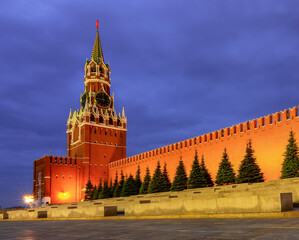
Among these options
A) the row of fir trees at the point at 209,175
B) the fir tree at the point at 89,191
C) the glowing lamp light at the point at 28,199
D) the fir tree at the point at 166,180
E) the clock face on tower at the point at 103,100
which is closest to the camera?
the row of fir trees at the point at 209,175

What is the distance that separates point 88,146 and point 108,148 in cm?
289

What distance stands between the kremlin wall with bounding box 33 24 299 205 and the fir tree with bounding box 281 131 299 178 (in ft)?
4.94

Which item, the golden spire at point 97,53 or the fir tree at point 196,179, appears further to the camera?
the golden spire at point 97,53

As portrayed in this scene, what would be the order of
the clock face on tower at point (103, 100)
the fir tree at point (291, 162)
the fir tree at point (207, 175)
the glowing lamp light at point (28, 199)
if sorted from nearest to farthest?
the fir tree at point (291, 162)
the fir tree at point (207, 175)
the glowing lamp light at point (28, 199)
the clock face on tower at point (103, 100)

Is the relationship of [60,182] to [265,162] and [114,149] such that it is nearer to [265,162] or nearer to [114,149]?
[114,149]

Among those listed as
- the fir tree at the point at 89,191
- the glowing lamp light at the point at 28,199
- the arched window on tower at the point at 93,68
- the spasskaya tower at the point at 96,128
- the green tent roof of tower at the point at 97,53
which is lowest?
the glowing lamp light at the point at 28,199

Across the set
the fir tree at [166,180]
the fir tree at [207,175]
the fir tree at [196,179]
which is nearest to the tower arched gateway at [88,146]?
the fir tree at [166,180]

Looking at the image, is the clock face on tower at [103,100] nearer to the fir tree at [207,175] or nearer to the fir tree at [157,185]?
the fir tree at [157,185]

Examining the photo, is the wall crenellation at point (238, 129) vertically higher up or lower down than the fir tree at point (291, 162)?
higher up

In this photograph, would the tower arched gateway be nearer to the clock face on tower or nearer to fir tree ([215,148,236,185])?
the clock face on tower

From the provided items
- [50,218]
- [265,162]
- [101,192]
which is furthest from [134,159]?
[50,218]

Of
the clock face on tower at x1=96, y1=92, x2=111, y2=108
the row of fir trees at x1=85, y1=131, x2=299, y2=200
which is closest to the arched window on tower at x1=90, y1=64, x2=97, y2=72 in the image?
the clock face on tower at x1=96, y1=92, x2=111, y2=108

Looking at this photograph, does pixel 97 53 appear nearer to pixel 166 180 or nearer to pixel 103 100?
pixel 103 100

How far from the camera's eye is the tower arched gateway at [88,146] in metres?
39.8
